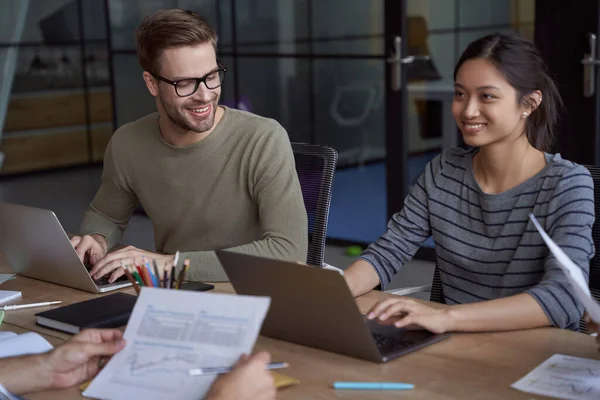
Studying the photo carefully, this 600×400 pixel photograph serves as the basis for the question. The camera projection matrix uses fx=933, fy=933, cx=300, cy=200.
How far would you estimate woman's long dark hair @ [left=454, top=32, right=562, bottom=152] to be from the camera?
2.08 metres

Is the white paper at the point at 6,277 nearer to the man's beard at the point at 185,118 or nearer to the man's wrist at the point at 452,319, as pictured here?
the man's beard at the point at 185,118

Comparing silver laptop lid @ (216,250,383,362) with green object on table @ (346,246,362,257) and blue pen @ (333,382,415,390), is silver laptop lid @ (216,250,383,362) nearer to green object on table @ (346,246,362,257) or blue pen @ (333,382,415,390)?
blue pen @ (333,382,415,390)

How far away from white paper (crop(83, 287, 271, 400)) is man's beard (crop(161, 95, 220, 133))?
98 centimetres

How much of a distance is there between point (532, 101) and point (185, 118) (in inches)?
35.0

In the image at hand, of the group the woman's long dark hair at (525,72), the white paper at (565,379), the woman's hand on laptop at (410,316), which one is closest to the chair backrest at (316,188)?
the woman's long dark hair at (525,72)

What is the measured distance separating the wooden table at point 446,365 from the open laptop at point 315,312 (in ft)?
0.07


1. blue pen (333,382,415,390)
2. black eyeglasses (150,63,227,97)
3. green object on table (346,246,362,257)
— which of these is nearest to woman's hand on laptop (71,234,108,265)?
black eyeglasses (150,63,227,97)

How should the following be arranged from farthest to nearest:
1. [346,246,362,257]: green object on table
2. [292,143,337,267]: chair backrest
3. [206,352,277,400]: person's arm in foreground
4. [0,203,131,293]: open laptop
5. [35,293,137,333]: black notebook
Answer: [346,246,362,257]: green object on table, [292,143,337,267]: chair backrest, [0,203,131,293]: open laptop, [35,293,137,333]: black notebook, [206,352,277,400]: person's arm in foreground

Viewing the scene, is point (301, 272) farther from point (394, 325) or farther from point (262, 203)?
point (262, 203)

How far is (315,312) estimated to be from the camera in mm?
1622

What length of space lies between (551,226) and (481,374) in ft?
1.82

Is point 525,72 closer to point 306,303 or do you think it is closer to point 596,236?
point 596,236

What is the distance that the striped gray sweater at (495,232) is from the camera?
6.31ft

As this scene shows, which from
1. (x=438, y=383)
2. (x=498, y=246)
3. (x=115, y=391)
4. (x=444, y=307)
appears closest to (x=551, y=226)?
(x=498, y=246)
